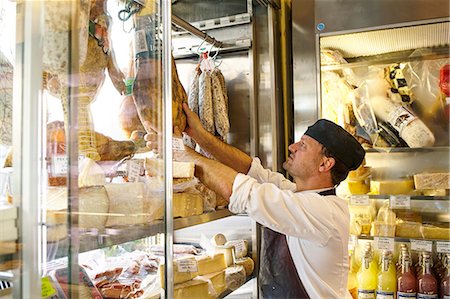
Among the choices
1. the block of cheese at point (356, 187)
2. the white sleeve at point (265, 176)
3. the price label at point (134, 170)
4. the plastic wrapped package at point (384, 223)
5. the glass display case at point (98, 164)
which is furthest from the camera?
the block of cheese at point (356, 187)

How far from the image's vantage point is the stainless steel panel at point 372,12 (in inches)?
83.7

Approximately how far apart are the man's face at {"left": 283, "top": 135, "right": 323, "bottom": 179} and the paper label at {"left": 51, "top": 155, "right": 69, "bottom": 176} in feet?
4.15

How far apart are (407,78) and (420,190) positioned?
62 centimetres

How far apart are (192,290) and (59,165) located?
944 millimetres

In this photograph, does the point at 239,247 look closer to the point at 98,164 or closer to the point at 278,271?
the point at 278,271

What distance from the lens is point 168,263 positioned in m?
1.31

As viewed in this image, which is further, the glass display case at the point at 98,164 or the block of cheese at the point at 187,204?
the block of cheese at the point at 187,204

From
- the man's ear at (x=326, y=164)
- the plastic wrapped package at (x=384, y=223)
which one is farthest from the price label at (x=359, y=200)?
the man's ear at (x=326, y=164)

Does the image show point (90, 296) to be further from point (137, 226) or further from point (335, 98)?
point (335, 98)

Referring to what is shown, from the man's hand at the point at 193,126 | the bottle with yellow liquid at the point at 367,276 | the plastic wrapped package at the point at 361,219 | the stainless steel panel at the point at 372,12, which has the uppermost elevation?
the stainless steel panel at the point at 372,12

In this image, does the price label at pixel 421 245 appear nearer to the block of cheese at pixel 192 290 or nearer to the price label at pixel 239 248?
the price label at pixel 239 248

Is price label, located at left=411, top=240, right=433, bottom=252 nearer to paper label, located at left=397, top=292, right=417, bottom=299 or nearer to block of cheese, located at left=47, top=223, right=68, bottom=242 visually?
paper label, located at left=397, top=292, right=417, bottom=299

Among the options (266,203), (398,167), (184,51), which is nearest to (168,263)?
(266,203)

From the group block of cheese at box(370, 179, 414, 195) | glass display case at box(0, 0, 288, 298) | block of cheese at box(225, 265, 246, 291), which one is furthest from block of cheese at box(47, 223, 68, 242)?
block of cheese at box(370, 179, 414, 195)
